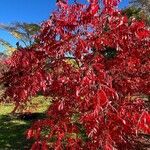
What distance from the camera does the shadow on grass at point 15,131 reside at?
12.3 m

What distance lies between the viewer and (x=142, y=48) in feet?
24.1

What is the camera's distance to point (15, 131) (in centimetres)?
1484

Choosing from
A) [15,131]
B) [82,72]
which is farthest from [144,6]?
[82,72]

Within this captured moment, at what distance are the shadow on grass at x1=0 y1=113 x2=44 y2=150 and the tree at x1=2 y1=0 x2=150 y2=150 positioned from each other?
5612 millimetres

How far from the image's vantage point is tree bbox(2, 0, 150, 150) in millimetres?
5910

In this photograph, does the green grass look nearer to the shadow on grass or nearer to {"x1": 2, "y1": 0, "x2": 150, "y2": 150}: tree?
the shadow on grass

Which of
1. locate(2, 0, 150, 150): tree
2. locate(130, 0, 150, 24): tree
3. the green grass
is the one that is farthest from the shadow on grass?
locate(130, 0, 150, 24): tree

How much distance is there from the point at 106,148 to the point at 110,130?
511 millimetres

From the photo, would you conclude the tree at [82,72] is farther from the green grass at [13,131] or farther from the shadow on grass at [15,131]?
the shadow on grass at [15,131]

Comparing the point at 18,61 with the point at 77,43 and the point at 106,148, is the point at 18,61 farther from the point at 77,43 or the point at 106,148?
the point at 106,148

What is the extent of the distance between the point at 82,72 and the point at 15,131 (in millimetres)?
9251

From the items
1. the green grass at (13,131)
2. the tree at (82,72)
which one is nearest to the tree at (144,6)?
the green grass at (13,131)

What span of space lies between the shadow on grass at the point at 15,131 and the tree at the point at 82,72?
18.4 feet

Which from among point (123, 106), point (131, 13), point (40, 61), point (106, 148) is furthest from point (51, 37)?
point (131, 13)
